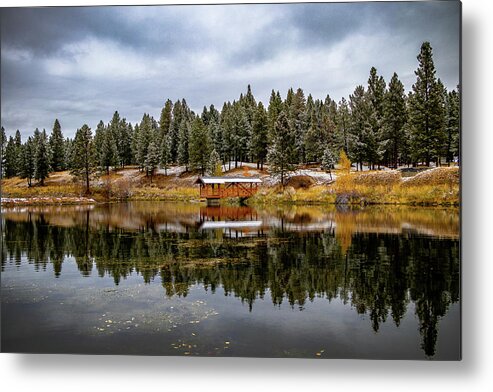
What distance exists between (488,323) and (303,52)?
4986 millimetres

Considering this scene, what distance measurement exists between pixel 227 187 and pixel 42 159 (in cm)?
353

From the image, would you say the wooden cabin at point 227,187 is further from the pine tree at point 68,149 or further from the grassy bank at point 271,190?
the pine tree at point 68,149

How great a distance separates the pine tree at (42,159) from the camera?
8.77m

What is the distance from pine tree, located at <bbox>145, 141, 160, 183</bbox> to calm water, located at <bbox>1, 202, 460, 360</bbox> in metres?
0.70

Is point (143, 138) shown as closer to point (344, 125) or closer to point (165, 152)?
point (165, 152)

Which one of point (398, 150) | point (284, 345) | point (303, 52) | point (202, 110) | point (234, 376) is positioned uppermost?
point (303, 52)

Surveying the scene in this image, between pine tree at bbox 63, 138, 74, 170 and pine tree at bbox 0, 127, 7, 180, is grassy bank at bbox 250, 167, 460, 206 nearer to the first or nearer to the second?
pine tree at bbox 63, 138, 74, 170

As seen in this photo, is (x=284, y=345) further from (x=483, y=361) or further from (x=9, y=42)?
(x=9, y=42)

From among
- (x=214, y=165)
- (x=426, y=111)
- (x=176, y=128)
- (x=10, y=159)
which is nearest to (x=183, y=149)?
(x=176, y=128)

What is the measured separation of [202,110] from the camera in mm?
9039

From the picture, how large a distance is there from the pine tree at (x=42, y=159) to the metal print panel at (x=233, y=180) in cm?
4

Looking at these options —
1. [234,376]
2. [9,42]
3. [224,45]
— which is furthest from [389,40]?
[9,42]

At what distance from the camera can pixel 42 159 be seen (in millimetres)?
9305

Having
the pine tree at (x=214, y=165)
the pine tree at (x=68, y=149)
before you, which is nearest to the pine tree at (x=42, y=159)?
the pine tree at (x=68, y=149)
